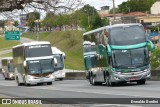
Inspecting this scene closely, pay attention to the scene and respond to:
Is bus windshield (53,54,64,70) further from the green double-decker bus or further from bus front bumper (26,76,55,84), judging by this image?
the green double-decker bus

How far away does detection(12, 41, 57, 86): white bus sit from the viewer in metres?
43.9

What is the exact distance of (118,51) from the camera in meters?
30.7

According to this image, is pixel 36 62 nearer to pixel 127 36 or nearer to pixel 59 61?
pixel 59 61

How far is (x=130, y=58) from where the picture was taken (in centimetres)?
3073

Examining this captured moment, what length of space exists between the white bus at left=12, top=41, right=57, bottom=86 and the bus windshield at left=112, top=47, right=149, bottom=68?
551 inches

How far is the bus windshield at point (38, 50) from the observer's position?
4375 centimetres

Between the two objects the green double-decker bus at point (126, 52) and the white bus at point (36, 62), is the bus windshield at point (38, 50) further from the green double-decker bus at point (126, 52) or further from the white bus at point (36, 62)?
the green double-decker bus at point (126, 52)

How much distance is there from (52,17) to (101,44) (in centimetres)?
1344

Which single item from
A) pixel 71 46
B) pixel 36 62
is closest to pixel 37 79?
pixel 36 62

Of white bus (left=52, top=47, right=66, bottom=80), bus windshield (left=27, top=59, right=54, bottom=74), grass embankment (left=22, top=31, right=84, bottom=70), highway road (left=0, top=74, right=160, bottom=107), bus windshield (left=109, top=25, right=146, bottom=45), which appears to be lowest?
grass embankment (left=22, top=31, right=84, bottom=70)

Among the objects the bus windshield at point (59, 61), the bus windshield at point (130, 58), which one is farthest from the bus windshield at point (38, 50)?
the bus windshield at point (130, 58)

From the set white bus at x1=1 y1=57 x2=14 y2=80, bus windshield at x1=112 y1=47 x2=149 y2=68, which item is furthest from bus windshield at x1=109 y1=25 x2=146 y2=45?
white bus at x1=1 y1=57 x2=14 y2=80

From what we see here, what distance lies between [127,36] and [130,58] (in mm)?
1248

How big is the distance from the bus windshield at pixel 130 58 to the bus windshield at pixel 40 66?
46.9 ft
